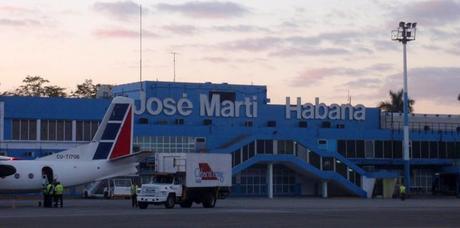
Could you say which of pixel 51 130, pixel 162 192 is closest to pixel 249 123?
pixel 51 130

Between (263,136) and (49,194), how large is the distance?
117 ft

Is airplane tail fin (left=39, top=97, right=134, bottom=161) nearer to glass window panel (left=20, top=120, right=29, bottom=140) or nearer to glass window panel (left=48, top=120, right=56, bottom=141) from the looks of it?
glass window panel (left=20, top=120, right=29, bottom=140)

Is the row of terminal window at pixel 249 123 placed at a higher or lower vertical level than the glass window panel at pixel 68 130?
higher

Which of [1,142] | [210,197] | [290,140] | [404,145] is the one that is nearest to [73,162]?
[210,197]

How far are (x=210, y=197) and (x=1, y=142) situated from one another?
1332 inches

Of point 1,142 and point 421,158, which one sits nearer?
point 1,142

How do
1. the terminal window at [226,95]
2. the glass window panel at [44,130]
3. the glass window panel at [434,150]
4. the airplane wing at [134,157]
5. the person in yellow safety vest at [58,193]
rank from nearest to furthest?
1. the airplane wing at [134,157]
2. the person in yellow safety vest at [58,193]
3. the glass window panel at [44,130]
4. the terminal window at [226,95]
5. the glass window panel at [434,150]

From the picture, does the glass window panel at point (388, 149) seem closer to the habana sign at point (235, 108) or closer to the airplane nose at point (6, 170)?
the habana sign at point (235, 108)

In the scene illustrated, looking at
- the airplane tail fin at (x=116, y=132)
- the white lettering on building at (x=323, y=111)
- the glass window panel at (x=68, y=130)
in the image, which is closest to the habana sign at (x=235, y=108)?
the white lettering on building at (x=323, y=111)

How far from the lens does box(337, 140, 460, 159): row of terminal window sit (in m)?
96.1

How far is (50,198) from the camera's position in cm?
5488

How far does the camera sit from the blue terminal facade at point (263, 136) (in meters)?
85.2

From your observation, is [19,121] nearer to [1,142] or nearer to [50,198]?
[1,142]

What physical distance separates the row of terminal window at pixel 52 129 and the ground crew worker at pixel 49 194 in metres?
29.8
